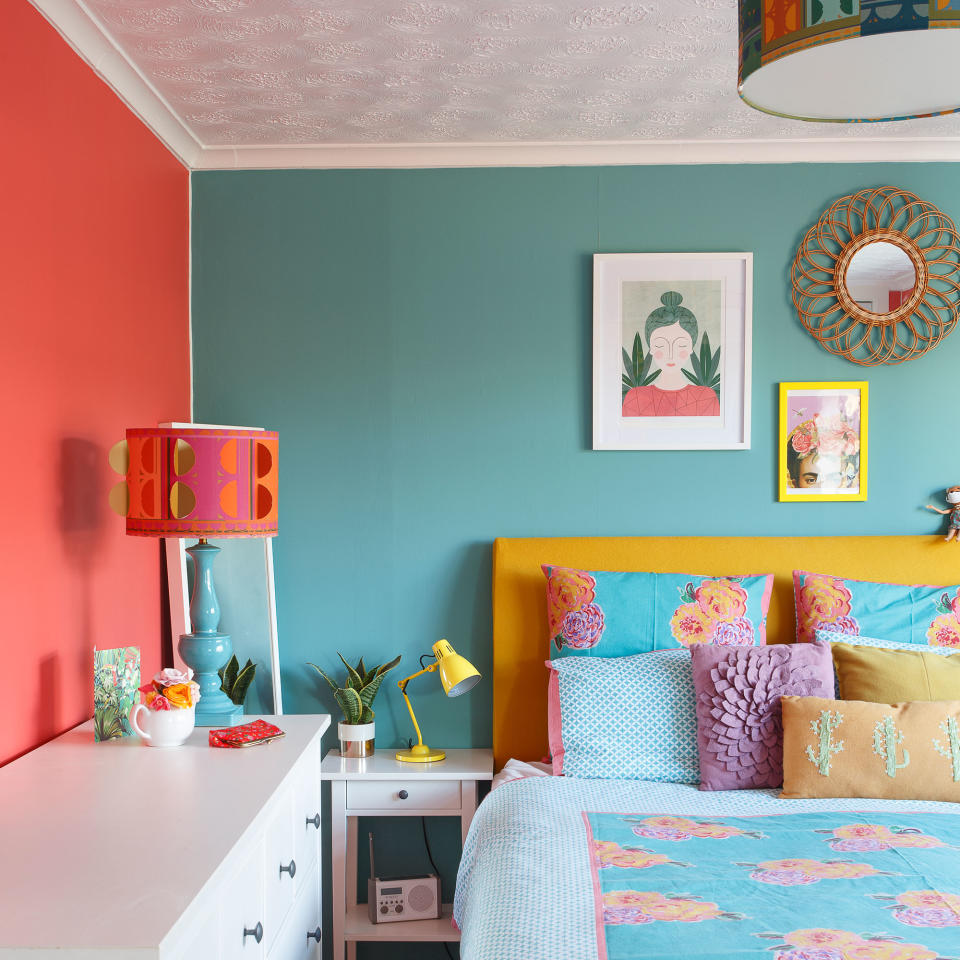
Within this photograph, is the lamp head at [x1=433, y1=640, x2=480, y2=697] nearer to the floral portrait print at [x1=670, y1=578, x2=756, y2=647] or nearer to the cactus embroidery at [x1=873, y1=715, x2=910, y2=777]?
the floral portrait print at [x1=670, y1=578, x2=756, y2=647]

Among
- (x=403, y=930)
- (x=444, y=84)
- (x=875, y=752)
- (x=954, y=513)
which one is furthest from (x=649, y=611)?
(x=444, y=84)

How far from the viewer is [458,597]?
313cm

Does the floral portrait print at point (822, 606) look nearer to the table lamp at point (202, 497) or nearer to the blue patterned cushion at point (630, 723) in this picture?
the blue patterned cushion at point (630, 723)

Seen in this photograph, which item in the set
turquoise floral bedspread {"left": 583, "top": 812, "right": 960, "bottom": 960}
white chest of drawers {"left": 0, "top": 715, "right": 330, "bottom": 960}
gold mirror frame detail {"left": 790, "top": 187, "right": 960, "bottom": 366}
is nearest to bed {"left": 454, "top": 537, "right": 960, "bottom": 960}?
turquoise floral bedspread {"left": 583, "top": 812, "right": 960, "bottom": 960}

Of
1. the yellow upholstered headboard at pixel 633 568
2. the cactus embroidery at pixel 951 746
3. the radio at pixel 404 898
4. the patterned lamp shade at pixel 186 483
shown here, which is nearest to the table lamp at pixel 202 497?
the patterned lamp shade at pixel 186 483

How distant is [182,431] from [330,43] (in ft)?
3.47

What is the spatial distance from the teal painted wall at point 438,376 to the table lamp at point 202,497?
75 centimetres

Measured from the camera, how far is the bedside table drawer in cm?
283

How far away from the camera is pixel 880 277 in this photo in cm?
308

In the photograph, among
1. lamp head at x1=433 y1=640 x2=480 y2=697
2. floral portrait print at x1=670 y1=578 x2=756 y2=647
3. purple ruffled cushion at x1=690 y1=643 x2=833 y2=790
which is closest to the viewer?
purple ruffled cushion at x1=690 y1=643 x2=833 y2=790

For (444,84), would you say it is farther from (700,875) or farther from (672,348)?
(700,875)

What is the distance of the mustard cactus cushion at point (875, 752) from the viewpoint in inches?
92.8

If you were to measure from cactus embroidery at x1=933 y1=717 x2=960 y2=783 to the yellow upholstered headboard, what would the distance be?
671 mm

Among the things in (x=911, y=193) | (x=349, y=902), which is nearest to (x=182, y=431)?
(x=349, y=902)
